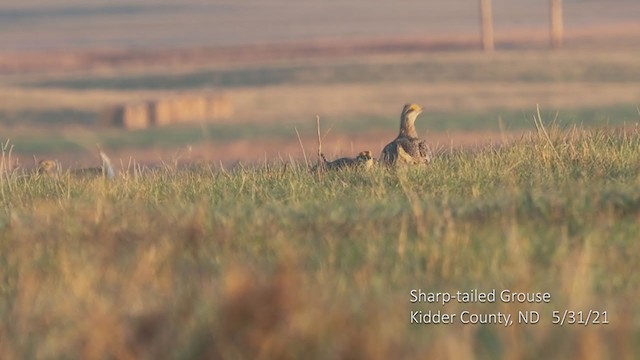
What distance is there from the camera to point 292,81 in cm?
5931

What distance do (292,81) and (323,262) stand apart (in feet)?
171

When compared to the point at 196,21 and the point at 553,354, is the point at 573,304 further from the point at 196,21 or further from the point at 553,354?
the point at 196,21

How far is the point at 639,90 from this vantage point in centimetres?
5159

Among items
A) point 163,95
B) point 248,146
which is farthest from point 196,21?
point 248,146

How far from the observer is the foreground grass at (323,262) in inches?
235

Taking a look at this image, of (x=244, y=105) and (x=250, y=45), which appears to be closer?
(x=244, y=105)

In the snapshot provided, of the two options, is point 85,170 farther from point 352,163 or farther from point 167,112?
point 167,112

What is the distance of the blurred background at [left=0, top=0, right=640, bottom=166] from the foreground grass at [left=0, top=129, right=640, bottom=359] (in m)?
4.47

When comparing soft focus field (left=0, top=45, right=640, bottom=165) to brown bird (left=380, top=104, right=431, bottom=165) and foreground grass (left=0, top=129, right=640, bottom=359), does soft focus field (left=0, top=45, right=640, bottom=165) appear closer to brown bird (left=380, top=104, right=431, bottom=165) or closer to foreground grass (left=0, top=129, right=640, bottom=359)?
brown bird (left=380, top=104, right=431, bottom=165)

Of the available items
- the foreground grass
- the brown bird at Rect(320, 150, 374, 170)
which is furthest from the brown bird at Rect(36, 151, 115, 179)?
the foreground grass

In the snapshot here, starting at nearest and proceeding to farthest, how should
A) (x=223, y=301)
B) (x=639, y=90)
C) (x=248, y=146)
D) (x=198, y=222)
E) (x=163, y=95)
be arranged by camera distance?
(x=223, y=301) < (x=198, y=222) < (x=248, y=146) < (x=639, y=90) < (x=163, y=95)

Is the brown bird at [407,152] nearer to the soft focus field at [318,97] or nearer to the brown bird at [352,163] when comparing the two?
the brown bird at [352,163]

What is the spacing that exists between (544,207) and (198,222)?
1.71 meters

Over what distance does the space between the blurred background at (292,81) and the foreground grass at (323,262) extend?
14.7ft
